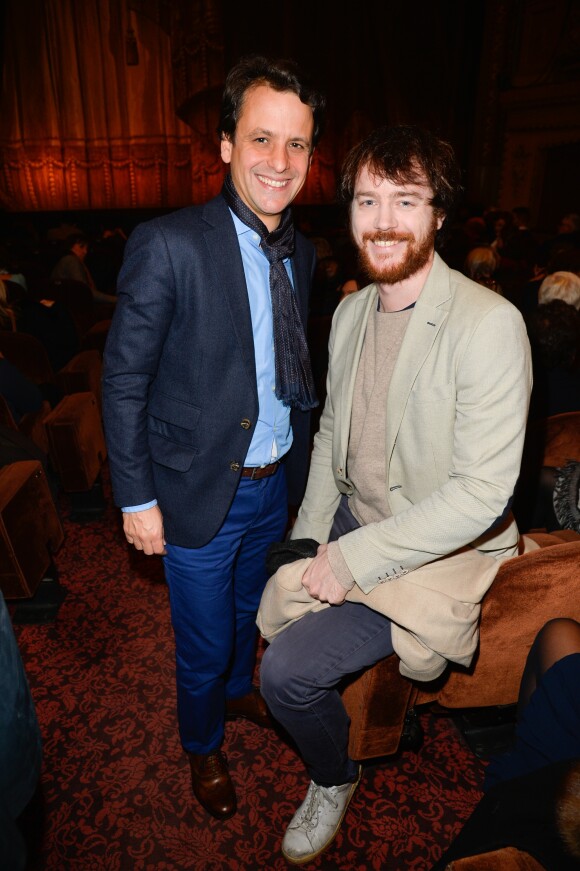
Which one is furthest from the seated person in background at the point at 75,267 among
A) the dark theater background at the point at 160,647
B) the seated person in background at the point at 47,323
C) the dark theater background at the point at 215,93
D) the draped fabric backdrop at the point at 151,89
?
the draped fabric backdrop at the point at 151,89

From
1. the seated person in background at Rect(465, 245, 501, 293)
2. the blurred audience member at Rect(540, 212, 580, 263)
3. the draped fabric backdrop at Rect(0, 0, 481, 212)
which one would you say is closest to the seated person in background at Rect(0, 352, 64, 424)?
the seated person in background at Rect(465, 245, 501, 293)

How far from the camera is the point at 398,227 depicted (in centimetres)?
141

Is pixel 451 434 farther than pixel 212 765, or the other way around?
pixel 212 765

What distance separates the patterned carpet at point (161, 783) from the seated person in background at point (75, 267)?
14.4 ft

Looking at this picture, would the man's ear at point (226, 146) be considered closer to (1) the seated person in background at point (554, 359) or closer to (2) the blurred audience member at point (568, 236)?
(1) the seated person in background at point (554, 359)

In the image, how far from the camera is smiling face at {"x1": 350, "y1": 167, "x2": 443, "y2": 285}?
1.40 m

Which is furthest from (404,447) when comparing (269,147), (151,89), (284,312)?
(151,89)

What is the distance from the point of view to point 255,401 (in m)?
1.48

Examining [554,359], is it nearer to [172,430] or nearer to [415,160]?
[415,160]

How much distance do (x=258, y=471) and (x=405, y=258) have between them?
2.25ft

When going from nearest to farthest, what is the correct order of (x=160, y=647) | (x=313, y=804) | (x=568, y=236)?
(x=313, y=804)
(x=160, y=647)
(x=568, y=236)

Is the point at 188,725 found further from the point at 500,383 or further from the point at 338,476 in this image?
the point at 500,383

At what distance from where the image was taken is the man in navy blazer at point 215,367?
1.36 m

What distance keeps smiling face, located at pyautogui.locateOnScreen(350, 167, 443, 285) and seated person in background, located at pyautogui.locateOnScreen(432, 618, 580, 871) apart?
3.19ft
